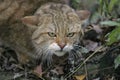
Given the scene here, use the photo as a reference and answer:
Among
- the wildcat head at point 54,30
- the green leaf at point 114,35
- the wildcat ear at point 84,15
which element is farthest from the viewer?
the wildcat ear at point 84,15

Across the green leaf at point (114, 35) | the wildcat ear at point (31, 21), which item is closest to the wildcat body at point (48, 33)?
the wildcat ear at point (31, 21)

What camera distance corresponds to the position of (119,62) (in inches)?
169

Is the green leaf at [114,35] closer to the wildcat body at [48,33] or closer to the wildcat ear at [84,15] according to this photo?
the wildcat body at [48,33]

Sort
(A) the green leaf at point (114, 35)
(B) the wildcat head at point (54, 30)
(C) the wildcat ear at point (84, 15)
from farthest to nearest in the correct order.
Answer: (C) the wildcat ear at point (84, 15)
(B) the wildcat head at point (54, 30)
(A) the green leaf at point (114, 35)

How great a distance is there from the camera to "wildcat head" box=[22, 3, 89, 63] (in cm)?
487

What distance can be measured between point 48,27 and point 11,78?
0.78 meters

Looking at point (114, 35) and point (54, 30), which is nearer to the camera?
point (114, 35)

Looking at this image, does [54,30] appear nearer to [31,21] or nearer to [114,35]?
Answer: [31,21]

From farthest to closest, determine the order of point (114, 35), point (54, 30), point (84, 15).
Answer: point (84, 15) → point (54, 30) → point (114, 35)

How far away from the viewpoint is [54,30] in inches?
194

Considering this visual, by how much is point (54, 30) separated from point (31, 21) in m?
0.31

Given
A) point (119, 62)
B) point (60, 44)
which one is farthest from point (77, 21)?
point (119, 62)

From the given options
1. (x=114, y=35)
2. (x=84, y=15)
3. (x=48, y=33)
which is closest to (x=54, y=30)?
(x=48, y=33)

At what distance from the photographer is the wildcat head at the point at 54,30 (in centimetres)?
487
